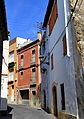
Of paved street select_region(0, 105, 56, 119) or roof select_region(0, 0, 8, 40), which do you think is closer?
roof select_region(0, 0, 8, 40)

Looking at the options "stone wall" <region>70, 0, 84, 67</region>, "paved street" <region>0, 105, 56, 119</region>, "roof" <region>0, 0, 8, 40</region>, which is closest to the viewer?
"roof" <region>0, 0, 8, 40</region>

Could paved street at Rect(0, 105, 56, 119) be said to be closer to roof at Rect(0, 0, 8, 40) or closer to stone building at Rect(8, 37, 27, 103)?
roof at Rect(0, 0, 8, 40)

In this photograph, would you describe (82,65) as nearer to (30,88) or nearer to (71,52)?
(71,52)

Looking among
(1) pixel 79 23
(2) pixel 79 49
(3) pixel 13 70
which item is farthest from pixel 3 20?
(3) pixel 13 70

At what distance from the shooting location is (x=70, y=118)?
29.9ft

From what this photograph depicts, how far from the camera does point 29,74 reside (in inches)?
1062

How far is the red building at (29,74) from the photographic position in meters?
25.4

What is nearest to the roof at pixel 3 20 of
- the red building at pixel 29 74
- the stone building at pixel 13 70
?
the red building at pixel 29 74

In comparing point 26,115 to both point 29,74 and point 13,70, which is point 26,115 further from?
point 13,70

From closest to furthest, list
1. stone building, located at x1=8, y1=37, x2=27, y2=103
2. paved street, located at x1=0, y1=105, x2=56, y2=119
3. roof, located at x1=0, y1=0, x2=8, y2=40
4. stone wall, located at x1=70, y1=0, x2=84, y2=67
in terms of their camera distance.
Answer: roof, located at x1=0, y1=0, x2=8, y2=40, stone wall, located at x1=70, y1=0, x2=84, y2=67, paved street, located at x1=0, y1=105, x2=56, y2=119, stone building, located at x1=8, y1=37, x2=27, y2=103

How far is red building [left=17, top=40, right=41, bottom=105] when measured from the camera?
25.4 m

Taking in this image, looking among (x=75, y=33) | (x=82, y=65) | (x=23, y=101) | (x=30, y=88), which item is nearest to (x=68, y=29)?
(x=75, y=33)

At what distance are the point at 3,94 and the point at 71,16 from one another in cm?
778

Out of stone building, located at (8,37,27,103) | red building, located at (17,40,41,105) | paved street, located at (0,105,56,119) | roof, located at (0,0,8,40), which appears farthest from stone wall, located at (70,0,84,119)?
stone building, located at (8,37,27,103)
